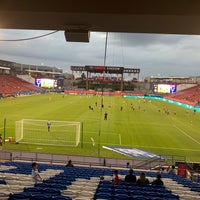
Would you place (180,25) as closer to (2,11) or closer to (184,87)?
(2,11)

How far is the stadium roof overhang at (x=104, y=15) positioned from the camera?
496 cm

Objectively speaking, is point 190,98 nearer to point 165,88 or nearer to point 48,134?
point 165,88

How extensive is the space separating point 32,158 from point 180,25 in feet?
60.7

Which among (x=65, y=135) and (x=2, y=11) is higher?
(x=2, y=11)

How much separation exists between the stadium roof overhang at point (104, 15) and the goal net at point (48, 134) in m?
24.3

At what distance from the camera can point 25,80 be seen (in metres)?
142

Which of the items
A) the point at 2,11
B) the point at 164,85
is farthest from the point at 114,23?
the point at 164,85

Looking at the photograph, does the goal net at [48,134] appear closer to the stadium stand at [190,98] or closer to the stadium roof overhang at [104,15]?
the stadium roof overhang at [104,15]

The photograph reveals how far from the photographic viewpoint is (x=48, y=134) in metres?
33.7

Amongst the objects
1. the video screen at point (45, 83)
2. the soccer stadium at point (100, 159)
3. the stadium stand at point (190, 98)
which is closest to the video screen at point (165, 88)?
the stadium stand at point (190, 98)

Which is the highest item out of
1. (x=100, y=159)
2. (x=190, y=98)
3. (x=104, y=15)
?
(x=190, y=98)

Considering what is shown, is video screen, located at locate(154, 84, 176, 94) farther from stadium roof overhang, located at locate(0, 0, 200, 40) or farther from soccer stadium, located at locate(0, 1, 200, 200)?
stadium roof overhang, located at locate(0, 0, 200, 40)

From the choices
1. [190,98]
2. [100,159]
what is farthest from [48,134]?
[190,98]

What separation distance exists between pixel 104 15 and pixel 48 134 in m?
29.7
